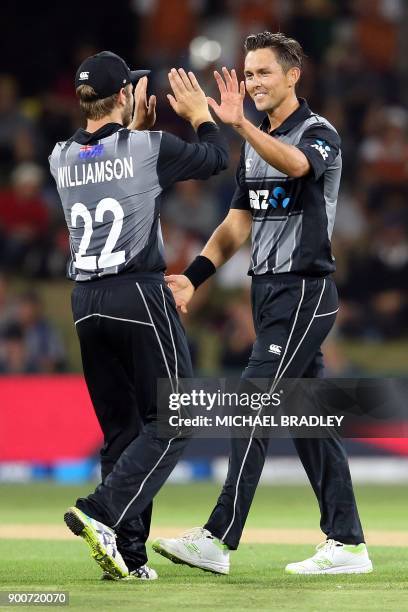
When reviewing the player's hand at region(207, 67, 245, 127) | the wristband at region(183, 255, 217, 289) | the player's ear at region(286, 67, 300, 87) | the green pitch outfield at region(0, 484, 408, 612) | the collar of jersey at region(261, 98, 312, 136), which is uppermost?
the player's ear at region(286, 67, 300, 87)

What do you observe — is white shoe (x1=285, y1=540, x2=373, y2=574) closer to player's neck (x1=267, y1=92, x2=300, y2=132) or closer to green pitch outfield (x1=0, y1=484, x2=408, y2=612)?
green pitch outfield (x1=0, y1=484, x2=408, y2=612)

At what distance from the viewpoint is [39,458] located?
1312 centimetres

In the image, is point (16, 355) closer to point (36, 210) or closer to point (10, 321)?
point (10, 321)

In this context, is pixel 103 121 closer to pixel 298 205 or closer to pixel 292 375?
pixel 298 205

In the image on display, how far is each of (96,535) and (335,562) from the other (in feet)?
4.45

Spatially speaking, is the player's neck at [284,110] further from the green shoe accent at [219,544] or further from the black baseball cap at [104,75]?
the green shoe accent at [219,544]

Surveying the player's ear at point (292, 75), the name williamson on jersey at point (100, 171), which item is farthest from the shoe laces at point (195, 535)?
the player's ear at point (292, 75)

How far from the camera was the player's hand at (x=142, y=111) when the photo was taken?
6.65m

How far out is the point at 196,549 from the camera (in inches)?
248

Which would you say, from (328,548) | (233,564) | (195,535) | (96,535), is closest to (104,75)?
(96,535)

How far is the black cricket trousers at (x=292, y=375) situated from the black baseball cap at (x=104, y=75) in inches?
47.0

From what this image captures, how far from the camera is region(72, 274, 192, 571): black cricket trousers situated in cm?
602

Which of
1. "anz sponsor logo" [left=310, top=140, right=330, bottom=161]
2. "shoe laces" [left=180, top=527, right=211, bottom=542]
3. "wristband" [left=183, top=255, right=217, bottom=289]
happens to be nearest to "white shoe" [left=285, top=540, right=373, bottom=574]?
"shoe laces" [left=180, top=527, right=211, bottom=542]

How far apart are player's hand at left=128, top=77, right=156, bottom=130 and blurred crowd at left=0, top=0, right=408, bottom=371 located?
7085 mm
